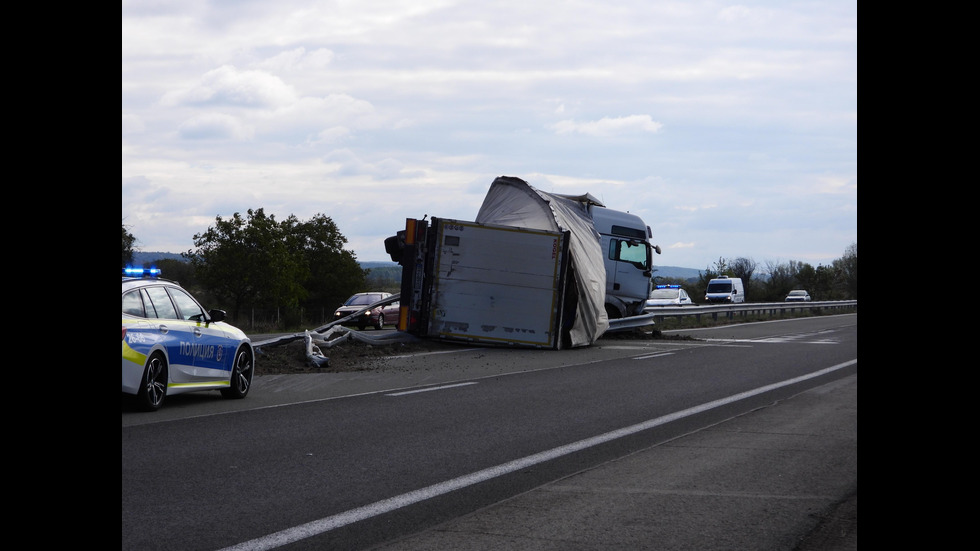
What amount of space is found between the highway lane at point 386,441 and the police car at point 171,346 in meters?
0.37

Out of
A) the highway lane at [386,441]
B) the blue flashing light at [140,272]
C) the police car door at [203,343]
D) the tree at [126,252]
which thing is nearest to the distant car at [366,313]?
the tree at [126,252]

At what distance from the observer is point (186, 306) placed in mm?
11641

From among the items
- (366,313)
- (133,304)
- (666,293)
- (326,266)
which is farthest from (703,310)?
(326,266)

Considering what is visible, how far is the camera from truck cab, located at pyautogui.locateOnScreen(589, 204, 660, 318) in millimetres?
27016

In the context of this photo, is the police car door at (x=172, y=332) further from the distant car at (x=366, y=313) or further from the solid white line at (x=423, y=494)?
the distant car at (x=366, y=313)

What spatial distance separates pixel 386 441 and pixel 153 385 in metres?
3.57

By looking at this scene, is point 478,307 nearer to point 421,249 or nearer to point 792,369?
point 421,249

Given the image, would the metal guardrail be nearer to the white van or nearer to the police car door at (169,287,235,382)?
the white van

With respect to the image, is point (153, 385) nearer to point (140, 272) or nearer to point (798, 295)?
point (140, 272)
